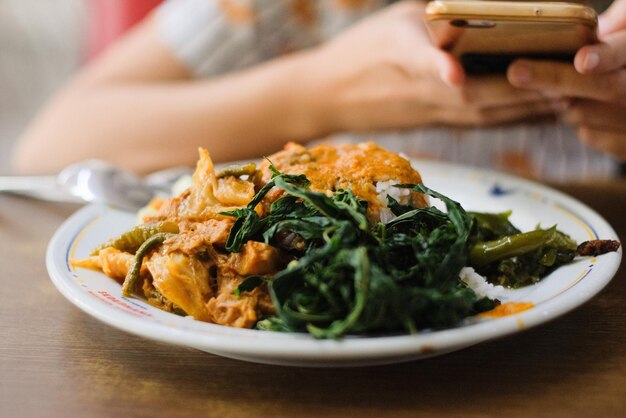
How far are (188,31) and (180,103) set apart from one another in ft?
1.14

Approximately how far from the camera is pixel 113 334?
1.14 meters

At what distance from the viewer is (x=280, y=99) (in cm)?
234

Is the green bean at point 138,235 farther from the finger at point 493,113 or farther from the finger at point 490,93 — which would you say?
the finger at point 493,113

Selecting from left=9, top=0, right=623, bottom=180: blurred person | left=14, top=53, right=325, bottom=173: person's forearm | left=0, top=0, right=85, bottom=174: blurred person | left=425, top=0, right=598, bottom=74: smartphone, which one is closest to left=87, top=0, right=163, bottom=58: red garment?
left=0, top=0, right=85, bottom=174: blurred person

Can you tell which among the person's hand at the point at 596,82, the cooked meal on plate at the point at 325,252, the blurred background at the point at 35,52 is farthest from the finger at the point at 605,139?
the blurred background at the point at 35,52

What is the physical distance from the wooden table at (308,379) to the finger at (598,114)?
762 mm

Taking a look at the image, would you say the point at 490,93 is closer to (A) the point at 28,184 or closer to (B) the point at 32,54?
(A) the point at 28,184

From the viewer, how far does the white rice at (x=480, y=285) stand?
1.12 meters

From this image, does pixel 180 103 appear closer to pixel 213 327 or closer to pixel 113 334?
pixel 113 334

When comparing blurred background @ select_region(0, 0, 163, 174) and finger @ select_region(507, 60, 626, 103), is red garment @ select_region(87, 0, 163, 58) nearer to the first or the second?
blurred background @ select_region(0, 0, 163, 174)

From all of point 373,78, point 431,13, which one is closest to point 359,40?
point 373,78

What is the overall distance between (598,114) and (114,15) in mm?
2813

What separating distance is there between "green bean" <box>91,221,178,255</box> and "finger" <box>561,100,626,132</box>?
3.91 feet

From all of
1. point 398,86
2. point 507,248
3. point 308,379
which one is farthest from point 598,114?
point 308,379
